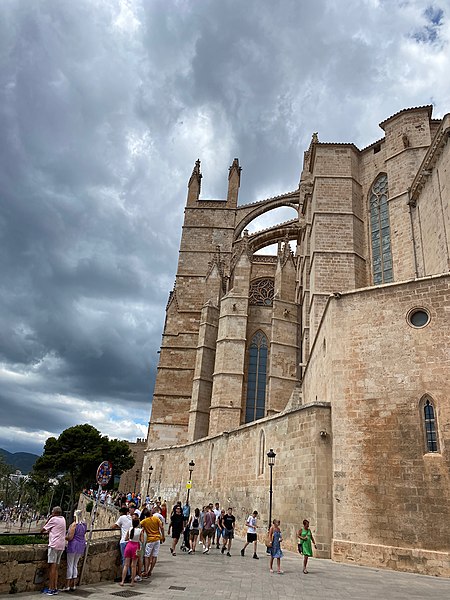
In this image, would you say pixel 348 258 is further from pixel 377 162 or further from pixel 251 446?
pixel 251 446

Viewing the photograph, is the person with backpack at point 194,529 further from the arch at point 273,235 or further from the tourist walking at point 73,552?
the arch at point 273,235

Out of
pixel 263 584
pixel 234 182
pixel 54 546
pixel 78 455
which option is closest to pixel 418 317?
pixel 263 584

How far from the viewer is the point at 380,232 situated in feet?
62.6

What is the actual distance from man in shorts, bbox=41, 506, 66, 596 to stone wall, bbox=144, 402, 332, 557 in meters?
6.04

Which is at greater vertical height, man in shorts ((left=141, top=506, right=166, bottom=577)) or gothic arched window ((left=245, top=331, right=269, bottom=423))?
gothic arched window ((left=245, top=331, right=269, bottom=423))

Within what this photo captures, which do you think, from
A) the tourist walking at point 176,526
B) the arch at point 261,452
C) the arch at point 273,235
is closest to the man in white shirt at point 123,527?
the tourist walking at point 176,526

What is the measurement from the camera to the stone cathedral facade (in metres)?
9.18

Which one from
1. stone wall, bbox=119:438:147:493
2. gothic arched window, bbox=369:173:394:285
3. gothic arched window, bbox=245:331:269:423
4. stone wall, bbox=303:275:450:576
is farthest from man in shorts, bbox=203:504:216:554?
stone wall, bbox=119:438:147:493

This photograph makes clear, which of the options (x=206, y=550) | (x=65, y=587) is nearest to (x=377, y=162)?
(x=206, y=550)

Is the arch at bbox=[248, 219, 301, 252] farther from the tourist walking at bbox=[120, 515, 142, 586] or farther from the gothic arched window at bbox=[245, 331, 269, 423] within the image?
the tourist walking at bbox=[120, 515, 142, 586]

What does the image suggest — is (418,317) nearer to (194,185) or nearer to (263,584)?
(263,584)

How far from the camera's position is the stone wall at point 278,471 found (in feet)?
33.0

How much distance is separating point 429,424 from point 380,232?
11.5 meters

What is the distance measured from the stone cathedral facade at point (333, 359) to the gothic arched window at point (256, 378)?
8 cm
